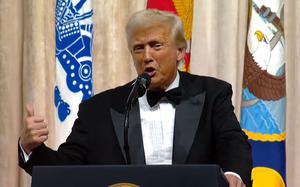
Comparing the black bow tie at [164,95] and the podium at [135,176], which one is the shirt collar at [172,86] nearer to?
the black bow tie at [164,95]

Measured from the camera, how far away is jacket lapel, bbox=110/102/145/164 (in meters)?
2.31

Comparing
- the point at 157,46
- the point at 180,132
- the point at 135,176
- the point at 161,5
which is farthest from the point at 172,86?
the point at 135,176

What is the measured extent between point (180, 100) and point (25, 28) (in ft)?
3.64

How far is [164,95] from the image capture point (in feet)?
8.14

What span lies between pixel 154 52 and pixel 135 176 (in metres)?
0.91

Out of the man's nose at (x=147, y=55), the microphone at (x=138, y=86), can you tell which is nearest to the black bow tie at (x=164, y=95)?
the man's nose at (x=147, y=55)

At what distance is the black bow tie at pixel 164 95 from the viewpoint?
244 centimetres

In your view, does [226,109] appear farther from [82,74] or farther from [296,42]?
[82,74]

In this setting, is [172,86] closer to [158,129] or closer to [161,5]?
[158,129]

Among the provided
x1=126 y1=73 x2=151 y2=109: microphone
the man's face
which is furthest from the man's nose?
x1=126 y1=73 x2=151 y2=109: microphone

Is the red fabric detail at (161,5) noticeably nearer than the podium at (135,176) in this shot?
No

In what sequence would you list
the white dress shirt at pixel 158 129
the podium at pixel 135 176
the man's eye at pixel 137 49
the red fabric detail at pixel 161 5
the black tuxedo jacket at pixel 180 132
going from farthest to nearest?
the red fabric detail at pixel 161 5, the man's eye at pixel 137 49, the white dress shirt at pixel 158 129, the black tuxedo jacket at pixel 180 132, the podium at pixel 135 176

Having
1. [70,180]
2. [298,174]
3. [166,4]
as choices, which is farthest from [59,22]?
[70,180]

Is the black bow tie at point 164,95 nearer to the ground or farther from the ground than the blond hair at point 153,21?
nearer to the ground
